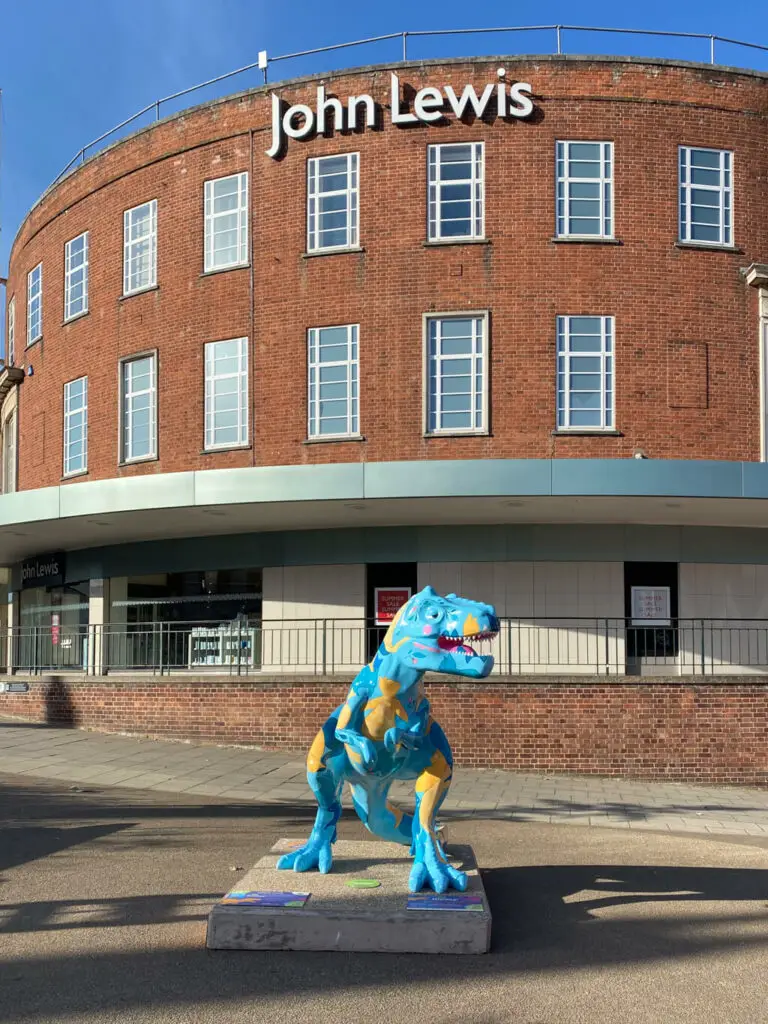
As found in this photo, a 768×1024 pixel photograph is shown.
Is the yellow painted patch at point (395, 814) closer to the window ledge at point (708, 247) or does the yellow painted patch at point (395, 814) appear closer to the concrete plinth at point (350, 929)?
the concrete plinth at point (350, 929)

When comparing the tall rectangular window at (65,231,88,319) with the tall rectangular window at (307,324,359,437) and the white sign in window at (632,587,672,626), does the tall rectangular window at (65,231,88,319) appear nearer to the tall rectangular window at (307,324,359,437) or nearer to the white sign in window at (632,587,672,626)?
the tall rectangular window at (307,324,359,437)

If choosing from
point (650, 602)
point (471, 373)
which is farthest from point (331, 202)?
point (650, 602)

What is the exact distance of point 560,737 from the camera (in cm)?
1570

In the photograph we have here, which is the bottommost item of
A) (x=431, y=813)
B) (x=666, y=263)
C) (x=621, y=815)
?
(x=621, y=815)

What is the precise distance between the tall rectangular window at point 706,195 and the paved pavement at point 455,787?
9445 millimetres

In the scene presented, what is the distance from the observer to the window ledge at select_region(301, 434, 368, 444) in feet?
61.8

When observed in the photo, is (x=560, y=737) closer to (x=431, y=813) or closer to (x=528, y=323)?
(x=528, y=323)

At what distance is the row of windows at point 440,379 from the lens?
18.5 m

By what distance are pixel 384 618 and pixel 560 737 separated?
4537 millimetres

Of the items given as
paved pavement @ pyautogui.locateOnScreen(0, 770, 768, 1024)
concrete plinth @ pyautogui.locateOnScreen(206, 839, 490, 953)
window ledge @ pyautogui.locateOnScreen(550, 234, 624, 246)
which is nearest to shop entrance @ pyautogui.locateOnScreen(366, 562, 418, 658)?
window ledge @ pyautogui.locateOnScreen(550, 234, 624, 246)

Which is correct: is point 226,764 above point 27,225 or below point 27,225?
below

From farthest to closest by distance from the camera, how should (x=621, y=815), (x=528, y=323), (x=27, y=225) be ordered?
(x=27, y=225)
(x=528, y=323)
(x=621, y=815)

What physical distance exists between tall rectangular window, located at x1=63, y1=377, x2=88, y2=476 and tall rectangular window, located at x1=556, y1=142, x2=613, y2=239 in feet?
33.3

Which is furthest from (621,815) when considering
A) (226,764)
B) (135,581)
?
(135,581)
